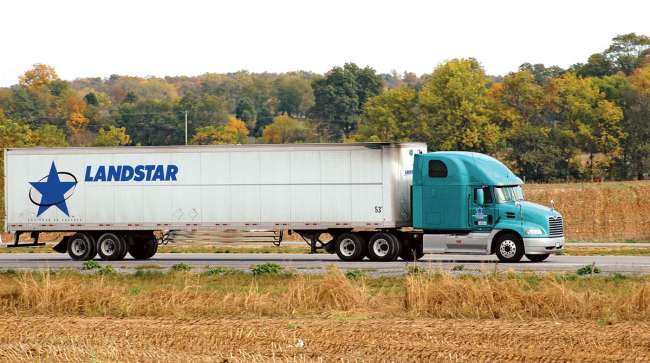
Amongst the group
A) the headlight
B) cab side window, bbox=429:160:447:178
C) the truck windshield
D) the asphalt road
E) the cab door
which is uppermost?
cab side window, bbox=429:160:447:178

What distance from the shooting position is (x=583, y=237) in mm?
64750

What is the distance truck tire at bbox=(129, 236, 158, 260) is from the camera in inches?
1556

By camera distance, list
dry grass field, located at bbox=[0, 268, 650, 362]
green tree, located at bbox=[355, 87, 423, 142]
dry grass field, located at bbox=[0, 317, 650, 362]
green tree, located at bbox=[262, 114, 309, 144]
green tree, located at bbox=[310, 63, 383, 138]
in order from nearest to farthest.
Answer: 1. dry grass field, located at bbox=[0, 317, 650, 362]
2. dry grass field, located at bbox=[0, 268, 650, 362]
3. green tree, located at bbox=[355, 87, 423, 142]
4. green tree, located at bbox=[310, 63, 383, 138]
5. green tree, located at bbox=[262, 114, 309, 144]

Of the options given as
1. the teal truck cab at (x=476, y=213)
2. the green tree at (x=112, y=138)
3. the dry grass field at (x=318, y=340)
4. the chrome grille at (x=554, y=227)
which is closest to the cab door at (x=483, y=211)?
the teal truck cab at (x=476, y=213)

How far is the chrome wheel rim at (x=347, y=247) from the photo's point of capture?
36.5 metres

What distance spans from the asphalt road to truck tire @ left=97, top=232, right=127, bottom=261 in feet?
1.93

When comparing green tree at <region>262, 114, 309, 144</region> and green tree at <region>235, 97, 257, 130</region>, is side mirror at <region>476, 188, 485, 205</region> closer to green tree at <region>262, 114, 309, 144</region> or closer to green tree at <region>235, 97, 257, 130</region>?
green tree at <region>262, 114, 309, 144</region>

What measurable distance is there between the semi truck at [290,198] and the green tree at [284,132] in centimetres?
11347

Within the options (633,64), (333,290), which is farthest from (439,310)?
(633,64)

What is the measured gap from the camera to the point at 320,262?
3603 centimetres

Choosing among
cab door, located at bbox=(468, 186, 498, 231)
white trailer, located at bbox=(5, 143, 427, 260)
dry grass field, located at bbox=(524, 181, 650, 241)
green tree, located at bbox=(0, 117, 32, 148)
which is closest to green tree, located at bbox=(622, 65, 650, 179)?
dry grass field, located at bbox=(524, 181, 650, 241)

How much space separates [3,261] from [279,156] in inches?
458

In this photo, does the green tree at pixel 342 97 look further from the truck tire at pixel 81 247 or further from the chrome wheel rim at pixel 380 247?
the chrome wheel rim at pixel 380 247

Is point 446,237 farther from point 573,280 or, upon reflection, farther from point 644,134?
point 644,134
